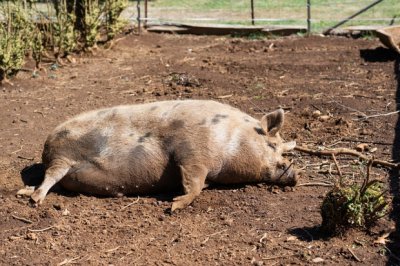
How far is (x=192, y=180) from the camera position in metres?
5.62

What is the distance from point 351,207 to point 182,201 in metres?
1.36

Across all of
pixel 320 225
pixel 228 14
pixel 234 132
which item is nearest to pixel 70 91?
pixel 234 132

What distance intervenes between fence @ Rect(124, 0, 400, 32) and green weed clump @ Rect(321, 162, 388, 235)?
10780mm

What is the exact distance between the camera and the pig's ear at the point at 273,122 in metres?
6.01

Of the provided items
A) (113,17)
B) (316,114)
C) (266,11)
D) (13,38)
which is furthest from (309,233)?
(266,11)

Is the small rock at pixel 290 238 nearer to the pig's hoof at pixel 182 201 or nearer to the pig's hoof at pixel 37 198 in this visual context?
the pig's hoof at pixel 182 201

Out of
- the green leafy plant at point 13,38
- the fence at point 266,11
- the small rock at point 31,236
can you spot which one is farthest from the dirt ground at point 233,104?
the fence at point 266,11

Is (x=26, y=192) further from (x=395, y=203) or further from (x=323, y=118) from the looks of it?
(x=323, y=118)

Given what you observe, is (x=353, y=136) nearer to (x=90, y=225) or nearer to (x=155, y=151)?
(x=155, y=151)

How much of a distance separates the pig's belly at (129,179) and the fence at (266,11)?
9.67 metres

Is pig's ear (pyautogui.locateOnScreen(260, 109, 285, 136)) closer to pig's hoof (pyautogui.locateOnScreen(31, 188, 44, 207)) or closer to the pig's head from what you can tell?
the pig's head

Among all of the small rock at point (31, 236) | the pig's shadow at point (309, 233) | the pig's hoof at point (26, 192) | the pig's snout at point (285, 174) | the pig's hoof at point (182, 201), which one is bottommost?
the small rock at point (31, 236)

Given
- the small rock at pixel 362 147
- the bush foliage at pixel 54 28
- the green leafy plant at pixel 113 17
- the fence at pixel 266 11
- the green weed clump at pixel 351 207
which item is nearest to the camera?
the green weed clump at pixel 351 207

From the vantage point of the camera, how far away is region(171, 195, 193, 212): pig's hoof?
5484mm
